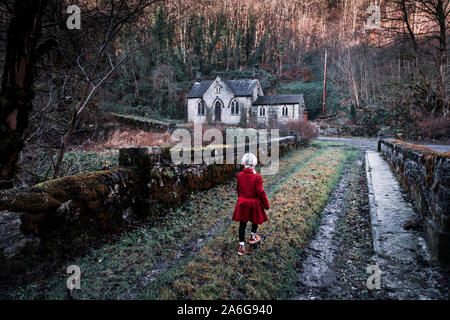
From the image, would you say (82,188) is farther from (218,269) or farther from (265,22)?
(265,22)

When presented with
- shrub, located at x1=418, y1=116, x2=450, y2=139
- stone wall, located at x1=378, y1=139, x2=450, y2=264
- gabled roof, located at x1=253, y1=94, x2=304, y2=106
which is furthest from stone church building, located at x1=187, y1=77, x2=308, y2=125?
stone wall, located at x1=378, y1=139, x2=450, y2=264

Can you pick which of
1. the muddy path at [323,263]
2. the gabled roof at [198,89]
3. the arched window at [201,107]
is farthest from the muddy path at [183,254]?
the gabled roof at [198,89]

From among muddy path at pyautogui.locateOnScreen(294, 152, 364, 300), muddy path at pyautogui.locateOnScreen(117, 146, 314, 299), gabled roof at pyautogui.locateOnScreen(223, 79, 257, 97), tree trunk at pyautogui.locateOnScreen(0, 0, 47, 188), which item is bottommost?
muddy path at pyautogui.locateOnScreen(294, 152, 364, 300)

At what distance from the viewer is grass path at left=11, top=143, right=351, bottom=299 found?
2.65 m

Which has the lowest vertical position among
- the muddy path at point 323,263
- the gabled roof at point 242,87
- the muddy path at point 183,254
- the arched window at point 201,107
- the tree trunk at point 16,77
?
the muddy path at point 323,263

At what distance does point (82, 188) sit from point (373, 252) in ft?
14.7

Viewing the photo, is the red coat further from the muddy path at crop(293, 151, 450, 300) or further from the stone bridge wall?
the stone bridge wall

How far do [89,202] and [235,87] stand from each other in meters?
33.7

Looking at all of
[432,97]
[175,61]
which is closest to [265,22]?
[175,61]

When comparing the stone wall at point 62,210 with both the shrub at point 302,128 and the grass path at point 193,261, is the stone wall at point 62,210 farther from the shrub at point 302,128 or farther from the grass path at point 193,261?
the shrub at point 302,128

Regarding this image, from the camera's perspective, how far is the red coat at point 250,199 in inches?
138

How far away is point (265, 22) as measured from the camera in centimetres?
4728

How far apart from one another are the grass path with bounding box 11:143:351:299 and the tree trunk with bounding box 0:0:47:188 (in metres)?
1.85

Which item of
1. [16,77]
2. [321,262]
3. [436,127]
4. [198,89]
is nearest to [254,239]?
[321,262]
